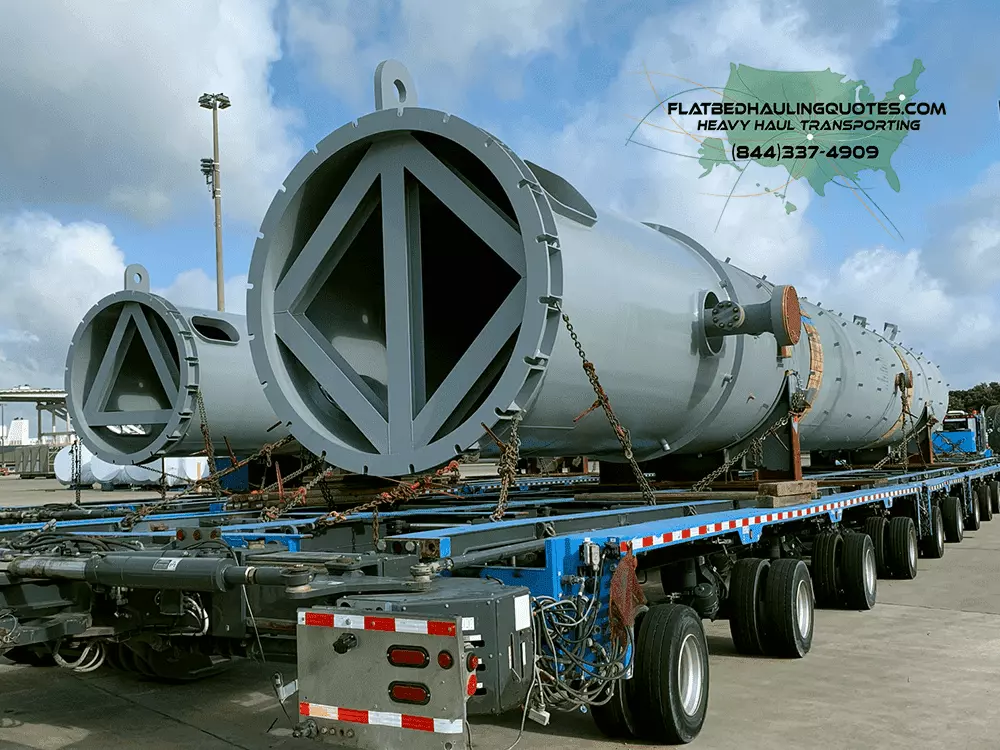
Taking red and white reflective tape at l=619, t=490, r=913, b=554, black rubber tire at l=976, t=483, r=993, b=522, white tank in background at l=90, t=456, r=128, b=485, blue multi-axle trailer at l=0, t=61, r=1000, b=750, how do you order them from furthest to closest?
1. white tank in background at l=90, t=456, r=128, b=485
2. black rubber tire at l=976, t=483, r=993, b=522
3. red and white reflective tape at l=619, t=490, r=913, b=554
4. blue multi-axle trailer at l=0, t=61, r=1000, b=750

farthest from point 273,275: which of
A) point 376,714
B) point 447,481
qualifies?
point 376,714

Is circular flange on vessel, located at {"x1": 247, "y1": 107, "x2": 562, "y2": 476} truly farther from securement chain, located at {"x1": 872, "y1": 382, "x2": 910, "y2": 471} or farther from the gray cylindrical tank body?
securement chain, located at {"x1": 872, "y1": 382, "x2": 910, "y2": 471}

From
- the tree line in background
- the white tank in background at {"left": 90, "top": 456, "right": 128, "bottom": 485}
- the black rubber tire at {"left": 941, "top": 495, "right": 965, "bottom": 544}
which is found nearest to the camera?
the black rubber tire at {"left": 941, "top": 495, "right": 965, "bottom": 544}

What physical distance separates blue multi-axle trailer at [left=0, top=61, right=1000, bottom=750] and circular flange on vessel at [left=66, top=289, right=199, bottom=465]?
Answer: 0.03 meters

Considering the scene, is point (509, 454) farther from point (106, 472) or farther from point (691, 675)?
point (106, 472)

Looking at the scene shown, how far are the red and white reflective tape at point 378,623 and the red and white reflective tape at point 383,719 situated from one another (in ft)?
0.95

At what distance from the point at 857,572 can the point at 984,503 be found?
11355 millimetres

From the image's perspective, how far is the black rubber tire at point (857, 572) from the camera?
9062 millimetres

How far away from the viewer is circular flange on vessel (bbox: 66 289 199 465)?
28.1 ft

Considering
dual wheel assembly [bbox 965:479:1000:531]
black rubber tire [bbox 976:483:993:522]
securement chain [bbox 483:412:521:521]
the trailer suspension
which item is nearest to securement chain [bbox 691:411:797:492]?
securement chain [bbox 483:412:521:521]

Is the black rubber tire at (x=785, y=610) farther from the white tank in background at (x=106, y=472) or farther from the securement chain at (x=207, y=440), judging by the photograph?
the white tank in background at (x=106, y=472)

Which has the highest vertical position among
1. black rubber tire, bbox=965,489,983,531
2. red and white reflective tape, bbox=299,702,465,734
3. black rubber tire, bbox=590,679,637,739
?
red and white reflective tape, bbox=299,702,465,734

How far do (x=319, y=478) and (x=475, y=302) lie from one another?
179 cm

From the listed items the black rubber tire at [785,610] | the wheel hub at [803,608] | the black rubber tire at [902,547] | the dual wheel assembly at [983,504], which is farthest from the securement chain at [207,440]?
the dual wheel assembly at [983,504]
